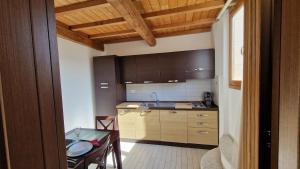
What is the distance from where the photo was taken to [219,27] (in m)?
2.76

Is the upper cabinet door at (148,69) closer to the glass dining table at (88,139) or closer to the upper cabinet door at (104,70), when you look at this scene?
the upper cabinet door at (104,70)

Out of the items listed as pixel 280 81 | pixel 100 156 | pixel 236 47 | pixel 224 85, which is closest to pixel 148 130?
pixel 100 156

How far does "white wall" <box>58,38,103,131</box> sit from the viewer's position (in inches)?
111

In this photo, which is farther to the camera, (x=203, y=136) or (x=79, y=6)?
(x=203, y=136)

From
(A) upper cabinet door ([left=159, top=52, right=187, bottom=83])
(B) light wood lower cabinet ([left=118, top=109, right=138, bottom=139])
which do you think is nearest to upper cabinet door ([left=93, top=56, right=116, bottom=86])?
(B) light wood lower cabinet ([left=118, top=109, right=138, bottom=139])

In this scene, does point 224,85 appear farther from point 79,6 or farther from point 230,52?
point 79,6

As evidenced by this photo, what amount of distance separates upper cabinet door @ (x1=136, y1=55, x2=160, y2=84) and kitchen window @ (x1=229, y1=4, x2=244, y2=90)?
5.20 feet

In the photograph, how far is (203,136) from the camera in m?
3.07

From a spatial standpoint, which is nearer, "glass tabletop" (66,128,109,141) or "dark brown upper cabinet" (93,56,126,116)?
"glass tabletop" (66,128,109,141)

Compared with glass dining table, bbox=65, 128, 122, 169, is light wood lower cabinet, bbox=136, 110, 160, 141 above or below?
below

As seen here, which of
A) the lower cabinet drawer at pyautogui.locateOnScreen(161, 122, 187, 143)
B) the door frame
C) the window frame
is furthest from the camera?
the lower cabinet drawer at pyautogui.locateOnScreen(161, 122, 187, 143)

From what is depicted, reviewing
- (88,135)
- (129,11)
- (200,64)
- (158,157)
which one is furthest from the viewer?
(200,64)

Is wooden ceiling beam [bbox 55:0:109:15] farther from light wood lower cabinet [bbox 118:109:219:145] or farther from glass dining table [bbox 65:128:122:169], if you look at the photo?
light wood lower cabinet [bbox 118:109:219:145]

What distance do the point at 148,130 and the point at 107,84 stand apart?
147 centimetres
